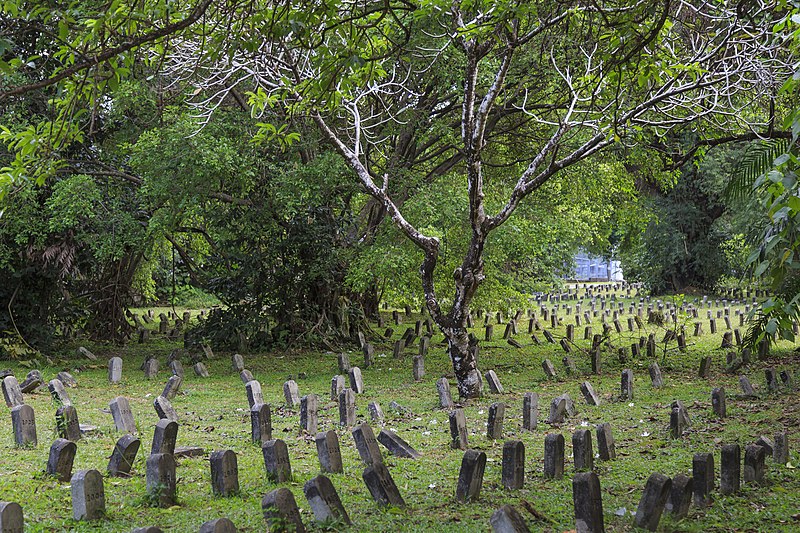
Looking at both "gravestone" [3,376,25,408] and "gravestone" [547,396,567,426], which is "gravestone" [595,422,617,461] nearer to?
"gravestone" [547,396,567,426]

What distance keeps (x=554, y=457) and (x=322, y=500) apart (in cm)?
223

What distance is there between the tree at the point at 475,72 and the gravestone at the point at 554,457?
323 centimetres

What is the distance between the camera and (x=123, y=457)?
659cm

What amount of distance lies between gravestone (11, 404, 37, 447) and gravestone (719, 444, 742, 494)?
20.1 feet

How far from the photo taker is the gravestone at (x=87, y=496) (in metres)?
5.27

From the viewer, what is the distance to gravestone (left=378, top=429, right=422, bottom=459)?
24.6 feet

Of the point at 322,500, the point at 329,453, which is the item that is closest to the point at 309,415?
the point at 329,453

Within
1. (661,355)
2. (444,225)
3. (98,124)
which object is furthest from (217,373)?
(661,355)

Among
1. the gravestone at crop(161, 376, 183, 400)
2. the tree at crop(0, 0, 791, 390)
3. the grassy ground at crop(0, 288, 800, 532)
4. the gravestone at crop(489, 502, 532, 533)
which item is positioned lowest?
the grassy ground at crop(0, 288, 800, 532)

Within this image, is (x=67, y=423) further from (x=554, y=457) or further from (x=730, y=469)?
(x=730, y=469)

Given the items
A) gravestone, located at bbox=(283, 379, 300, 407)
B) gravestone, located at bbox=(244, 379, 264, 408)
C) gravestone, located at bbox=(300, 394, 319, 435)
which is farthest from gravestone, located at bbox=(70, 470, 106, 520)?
gravestone, located at bbox=(283, 379, 300, 407)

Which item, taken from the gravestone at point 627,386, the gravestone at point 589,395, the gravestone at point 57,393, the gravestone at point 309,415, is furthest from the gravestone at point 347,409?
Answer: the gravestone at point 627,386

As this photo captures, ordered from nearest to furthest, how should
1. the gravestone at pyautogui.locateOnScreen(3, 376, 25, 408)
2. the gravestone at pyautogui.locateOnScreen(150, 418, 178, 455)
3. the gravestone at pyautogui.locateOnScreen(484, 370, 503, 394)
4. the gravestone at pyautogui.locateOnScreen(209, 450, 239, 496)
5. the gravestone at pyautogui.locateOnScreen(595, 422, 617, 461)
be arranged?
the gravestone at pyautogui.locateOnScreen(209, 450, 239, 496), the gravestone at pyautogui.locateOnScreen(150, 418, 178, 455), the gravestone at pyautogui.locateOnScreen(595, 422, 617, 461), the gravestone at pyautogui.locateOnScreen(3, 376, 25, 408), the gravestone at pyautogui.locateOnScreen(484, 370, 503, 394)

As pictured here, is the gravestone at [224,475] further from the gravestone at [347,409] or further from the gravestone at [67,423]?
the gravestone at [347,409]
